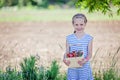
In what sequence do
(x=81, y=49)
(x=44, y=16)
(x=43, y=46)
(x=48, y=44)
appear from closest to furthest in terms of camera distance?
(x=81, y=49) → (x=43, y=46) → (x=48, y=44) → (x=44, y=16)

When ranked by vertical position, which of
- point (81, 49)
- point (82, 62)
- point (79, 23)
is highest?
point (79, 23)

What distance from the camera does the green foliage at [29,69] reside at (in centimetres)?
699

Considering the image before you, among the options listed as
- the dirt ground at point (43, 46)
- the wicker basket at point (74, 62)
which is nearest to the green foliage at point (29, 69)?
the dirt ground at point (43, 46)

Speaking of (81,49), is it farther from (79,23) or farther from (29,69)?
(29,69)

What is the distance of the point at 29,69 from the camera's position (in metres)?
7.04

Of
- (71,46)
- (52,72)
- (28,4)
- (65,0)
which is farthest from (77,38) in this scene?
(65,0)

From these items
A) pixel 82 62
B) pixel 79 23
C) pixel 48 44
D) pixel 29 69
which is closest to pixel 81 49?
pixel 82 62

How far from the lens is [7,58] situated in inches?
486

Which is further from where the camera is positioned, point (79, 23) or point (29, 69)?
point (29, 69)

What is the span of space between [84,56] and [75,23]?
1.50 feet

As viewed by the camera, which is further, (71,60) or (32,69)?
(32,69)

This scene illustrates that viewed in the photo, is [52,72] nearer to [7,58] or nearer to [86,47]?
[86,47]

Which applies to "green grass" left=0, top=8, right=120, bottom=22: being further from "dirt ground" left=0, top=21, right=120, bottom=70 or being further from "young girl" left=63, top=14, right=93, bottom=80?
"young girl" left=63, top=14, right=93, bottom=80

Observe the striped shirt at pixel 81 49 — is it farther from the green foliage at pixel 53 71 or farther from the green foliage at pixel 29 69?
the green foliage at pixel 29 69
